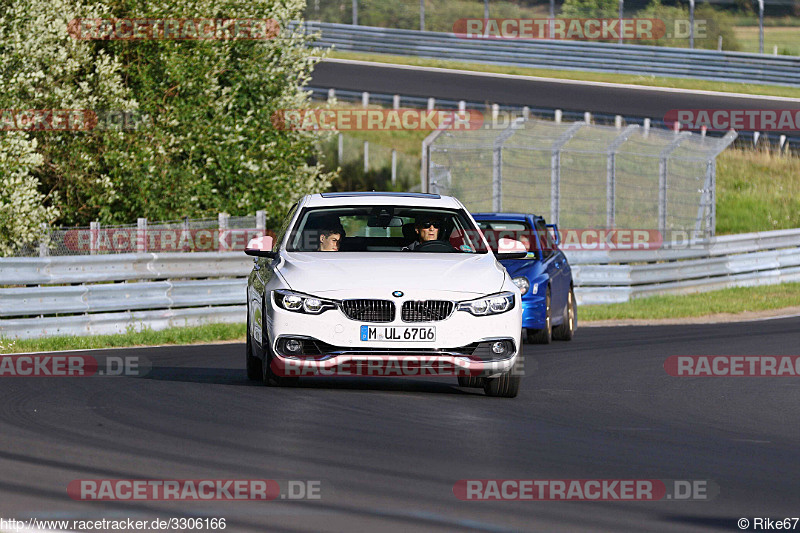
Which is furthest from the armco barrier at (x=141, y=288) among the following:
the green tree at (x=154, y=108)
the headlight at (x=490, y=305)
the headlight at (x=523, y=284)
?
the headlight at (x=490, y=305)

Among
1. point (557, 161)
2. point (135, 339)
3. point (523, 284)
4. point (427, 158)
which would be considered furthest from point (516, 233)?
point (557, 161)

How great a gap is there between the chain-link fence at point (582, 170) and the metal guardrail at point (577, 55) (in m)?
13.2

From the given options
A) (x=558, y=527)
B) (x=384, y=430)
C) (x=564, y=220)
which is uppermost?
(x=558, y=527)

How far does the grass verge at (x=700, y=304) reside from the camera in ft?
77.0

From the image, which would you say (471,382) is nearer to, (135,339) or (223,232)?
(135,339)

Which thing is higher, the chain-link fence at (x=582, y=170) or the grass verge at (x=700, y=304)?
the chain-link fence at (x=582, y=170)

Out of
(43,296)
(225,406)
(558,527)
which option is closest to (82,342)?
(43,296)

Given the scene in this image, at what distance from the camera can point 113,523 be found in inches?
251

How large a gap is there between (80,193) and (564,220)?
10179mm

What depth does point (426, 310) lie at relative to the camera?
1076 cm

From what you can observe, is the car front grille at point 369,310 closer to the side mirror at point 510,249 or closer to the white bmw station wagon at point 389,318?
the white bmw station wagon at point 389,318

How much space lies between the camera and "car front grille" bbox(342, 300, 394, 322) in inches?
422

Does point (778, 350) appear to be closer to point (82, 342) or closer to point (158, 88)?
point (82, 342)

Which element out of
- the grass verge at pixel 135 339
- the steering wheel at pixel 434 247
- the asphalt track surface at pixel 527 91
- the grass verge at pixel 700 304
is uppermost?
the steering wheel at pixel 434 247
